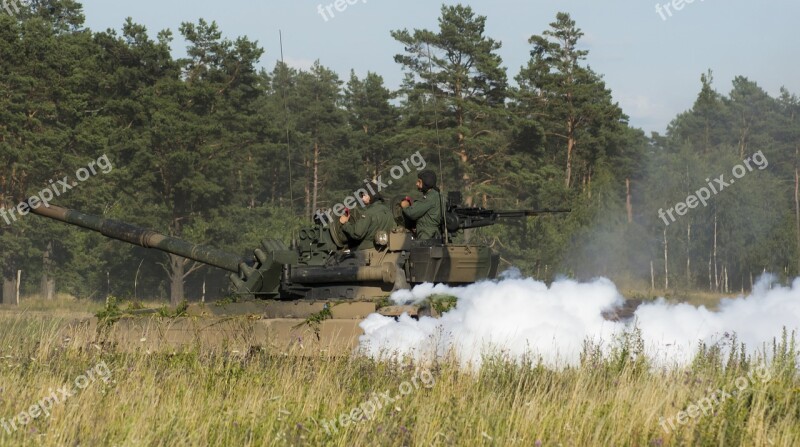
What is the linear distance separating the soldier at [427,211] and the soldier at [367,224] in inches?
13.8

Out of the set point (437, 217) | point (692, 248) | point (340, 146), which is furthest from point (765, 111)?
point (437, 217)

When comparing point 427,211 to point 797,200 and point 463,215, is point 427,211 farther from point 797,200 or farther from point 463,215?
point 797,200

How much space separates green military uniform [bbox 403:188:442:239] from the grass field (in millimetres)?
3230

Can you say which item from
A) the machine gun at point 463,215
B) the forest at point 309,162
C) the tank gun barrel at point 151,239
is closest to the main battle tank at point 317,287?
the machine gun at point 463,215

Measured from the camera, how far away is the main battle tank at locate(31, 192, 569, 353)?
539 inches

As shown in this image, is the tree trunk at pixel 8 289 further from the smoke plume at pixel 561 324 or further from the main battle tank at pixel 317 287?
the smoke plume at pixel 561 324

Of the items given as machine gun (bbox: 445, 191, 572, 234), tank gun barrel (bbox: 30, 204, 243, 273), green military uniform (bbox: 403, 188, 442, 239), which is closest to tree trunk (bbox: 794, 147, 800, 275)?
machine gun (bbox: 445, 191, 572, 234)

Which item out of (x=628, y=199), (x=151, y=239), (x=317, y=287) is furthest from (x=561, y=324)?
(x=628, y=199)

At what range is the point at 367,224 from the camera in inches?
600

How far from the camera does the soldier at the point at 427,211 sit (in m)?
15.1

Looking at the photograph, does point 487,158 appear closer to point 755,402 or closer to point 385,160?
point 385,160

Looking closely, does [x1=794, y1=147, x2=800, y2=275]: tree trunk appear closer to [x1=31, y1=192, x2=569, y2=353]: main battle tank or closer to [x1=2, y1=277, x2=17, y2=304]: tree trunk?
[x1=2, y1=277, x2=17, y2=304]: tree trunk

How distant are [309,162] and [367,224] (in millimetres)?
46362

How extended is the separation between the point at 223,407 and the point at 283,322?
4474 millimetres
